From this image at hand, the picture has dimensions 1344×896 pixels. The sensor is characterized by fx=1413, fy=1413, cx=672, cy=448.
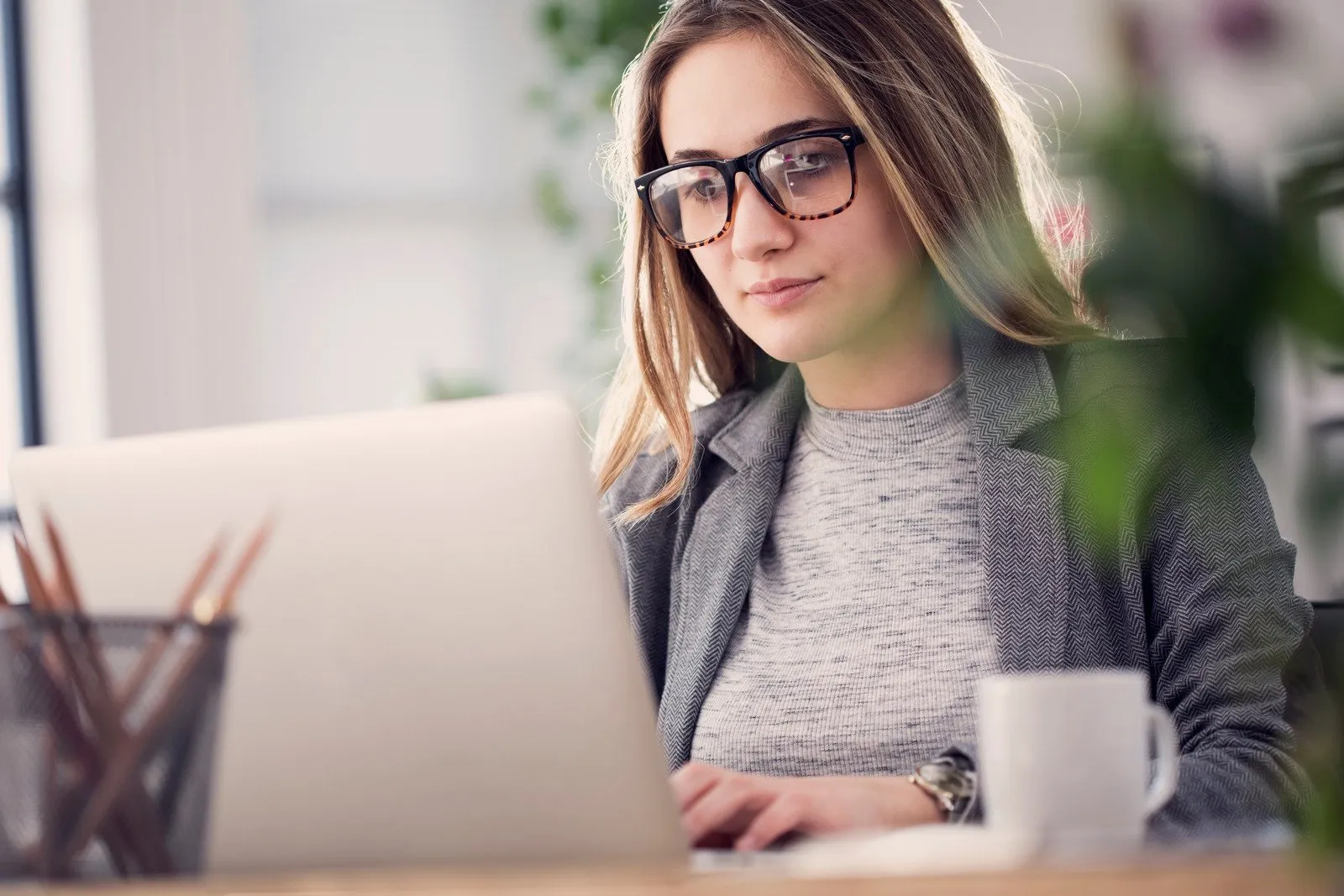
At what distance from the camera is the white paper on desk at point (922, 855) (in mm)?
535

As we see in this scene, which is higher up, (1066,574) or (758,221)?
(758,221)

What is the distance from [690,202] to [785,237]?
0.12 metres

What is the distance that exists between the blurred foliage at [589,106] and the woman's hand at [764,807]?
232cm

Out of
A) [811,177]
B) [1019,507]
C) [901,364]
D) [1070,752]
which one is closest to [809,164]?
[811,177]

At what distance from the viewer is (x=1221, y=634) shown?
1250mm

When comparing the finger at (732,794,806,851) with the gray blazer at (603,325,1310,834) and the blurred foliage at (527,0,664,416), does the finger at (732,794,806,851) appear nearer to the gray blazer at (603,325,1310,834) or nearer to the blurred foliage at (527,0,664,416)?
the gray blazer at (603,325,1310,834)

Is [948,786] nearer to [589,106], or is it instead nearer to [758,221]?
[758,221]

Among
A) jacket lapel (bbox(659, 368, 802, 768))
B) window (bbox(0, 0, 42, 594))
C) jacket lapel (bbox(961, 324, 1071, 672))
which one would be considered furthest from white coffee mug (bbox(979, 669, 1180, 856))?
window (bbox(0, 0, 42, 594))

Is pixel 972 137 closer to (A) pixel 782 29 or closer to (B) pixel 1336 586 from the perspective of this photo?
(A) pixel 782 29

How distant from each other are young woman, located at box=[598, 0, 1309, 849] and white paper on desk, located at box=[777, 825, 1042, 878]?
58 cm

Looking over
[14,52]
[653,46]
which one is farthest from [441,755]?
[14,52]

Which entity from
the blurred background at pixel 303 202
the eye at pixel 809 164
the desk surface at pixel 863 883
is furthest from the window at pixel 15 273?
the desk surface at pixel 863 883

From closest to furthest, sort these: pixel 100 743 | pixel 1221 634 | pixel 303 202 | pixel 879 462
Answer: pixel 100 743
pixel 1221 634
pixel 879 462
pixel 303 202

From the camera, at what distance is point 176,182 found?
3246mm
